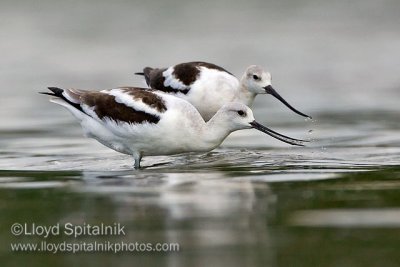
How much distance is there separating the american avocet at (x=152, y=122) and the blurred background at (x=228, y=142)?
0.80 feet

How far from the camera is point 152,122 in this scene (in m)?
11.6

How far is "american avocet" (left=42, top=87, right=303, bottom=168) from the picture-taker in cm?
1160

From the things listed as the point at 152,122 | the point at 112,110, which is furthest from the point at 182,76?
the point at 152,122

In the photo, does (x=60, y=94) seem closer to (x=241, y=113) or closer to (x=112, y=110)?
(x=112, y=110)

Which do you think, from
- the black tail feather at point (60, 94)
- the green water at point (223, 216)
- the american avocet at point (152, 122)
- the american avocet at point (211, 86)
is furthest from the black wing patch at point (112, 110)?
the american avocet at point (211, 86)

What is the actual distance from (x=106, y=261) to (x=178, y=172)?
12.8ft

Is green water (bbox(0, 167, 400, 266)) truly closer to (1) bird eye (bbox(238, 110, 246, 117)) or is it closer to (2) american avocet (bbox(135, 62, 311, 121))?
(1) bird eye (bbox(238, 110, 246, 117))

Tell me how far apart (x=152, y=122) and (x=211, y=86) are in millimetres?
2702

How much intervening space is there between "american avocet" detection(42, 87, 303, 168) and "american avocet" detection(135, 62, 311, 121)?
1657 millimetres

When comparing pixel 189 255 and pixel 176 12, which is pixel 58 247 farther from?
pixel 176 12

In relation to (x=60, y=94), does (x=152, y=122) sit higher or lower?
lower

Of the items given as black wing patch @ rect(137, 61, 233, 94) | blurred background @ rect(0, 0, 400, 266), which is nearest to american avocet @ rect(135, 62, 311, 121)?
black wing patch @ rect(137, 61, 233, 94)

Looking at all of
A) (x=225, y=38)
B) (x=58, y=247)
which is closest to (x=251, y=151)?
(x=58, y=247)

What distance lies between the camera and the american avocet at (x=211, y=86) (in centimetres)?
1382
